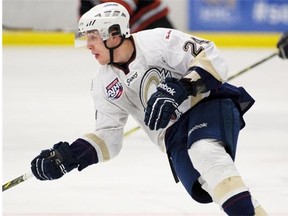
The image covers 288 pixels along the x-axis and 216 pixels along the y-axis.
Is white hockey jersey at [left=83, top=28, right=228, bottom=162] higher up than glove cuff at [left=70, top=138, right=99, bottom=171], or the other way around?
white hockey jersey at [left=83, top=28, right=228, bottom=162]

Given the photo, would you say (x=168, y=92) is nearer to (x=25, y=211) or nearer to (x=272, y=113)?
(x=25, y=211)

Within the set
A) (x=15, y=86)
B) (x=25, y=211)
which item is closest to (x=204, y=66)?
(x=25, y=211)

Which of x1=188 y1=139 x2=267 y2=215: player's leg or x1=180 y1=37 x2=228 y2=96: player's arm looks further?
x1=180 y1=37 x2=228 y2=96: player's arm

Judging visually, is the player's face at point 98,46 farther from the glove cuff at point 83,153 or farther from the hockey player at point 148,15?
the hockey player at point 148,15

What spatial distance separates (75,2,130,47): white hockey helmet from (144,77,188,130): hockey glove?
0.30 m

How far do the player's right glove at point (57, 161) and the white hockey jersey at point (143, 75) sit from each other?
0.08 metres

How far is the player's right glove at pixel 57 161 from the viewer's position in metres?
2.91

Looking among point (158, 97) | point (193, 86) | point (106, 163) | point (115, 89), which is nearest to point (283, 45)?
point (106, 163)

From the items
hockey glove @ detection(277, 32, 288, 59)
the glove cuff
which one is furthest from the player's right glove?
hockey glove @ detection(277, 32, 288, 59)

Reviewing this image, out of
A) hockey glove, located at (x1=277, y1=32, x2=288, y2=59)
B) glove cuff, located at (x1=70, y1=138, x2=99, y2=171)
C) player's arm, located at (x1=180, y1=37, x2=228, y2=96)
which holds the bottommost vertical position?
hockey glove, located at (x1=277, y1=32, x2=288, y2=59)

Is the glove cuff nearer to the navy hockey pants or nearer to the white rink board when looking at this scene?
the navy hockey pants

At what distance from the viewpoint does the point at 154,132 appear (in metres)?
3.04

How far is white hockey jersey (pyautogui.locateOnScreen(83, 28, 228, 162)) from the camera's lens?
2902mm

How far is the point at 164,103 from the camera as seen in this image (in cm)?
266
